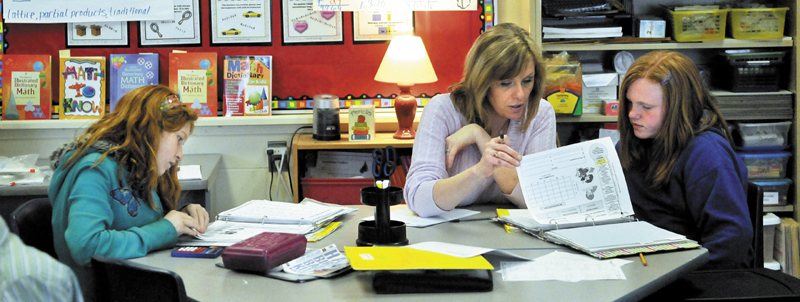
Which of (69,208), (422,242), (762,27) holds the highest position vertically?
(762,27)

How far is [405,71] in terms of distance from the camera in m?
3.13

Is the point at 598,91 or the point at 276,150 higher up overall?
the point at 598,91

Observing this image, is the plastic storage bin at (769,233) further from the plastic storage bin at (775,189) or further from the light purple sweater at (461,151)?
the light purple sweater at (461,151)

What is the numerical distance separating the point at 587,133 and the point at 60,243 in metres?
2.41

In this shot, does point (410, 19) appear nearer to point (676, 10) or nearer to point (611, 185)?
point (676, 10)

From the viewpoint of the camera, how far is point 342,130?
3387 mm

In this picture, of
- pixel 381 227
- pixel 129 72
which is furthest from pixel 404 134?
pixel 381 227

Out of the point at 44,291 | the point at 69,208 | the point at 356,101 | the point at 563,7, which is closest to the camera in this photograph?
the point at 44,291

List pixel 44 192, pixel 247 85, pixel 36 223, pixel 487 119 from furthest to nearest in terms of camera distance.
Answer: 1. pixel 247 85
2. pixel 44 192
3. pixel 487 119
4. pixel 36 223

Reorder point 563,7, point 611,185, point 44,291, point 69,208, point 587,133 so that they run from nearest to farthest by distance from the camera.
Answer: point 44,291, point 69,208, point 611,185, point 563,7, point 587,133

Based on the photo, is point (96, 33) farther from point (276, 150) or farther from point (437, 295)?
point (437, 295)

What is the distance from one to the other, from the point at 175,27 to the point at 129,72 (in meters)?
0.32

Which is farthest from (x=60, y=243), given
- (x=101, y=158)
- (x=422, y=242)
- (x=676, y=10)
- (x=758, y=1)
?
(x=758, y=1)

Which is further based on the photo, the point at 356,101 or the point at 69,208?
the point at 356,101
